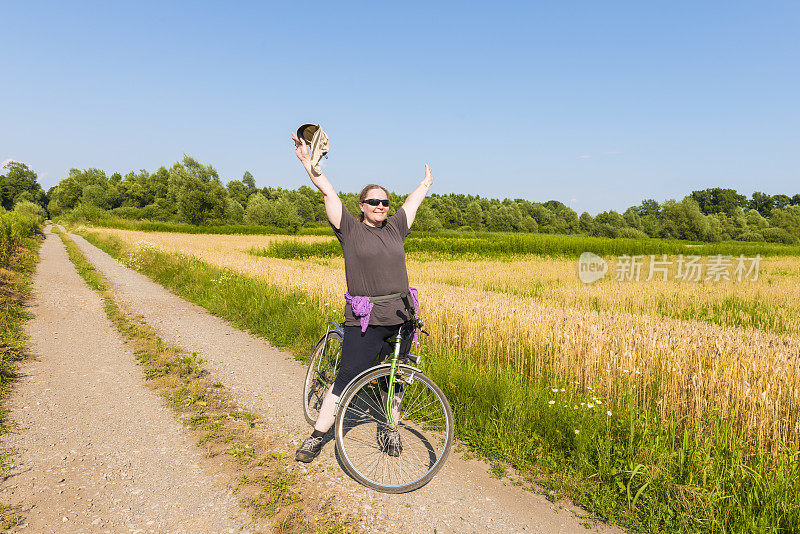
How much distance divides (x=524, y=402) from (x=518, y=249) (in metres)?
40.3

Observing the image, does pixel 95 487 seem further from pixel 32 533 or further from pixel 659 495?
pixel 659 495

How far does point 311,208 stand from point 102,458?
108 m

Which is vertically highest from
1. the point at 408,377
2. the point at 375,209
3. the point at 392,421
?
the point at 375,209

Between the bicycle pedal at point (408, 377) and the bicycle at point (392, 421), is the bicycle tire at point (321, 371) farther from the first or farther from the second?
the bicycle pedal at point (408, 377)

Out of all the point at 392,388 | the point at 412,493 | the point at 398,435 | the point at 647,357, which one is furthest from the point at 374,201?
the point at 647,357

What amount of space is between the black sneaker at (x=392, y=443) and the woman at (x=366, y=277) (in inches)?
0.4

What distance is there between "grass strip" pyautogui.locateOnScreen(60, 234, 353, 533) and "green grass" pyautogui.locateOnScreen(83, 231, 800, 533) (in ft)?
6.04

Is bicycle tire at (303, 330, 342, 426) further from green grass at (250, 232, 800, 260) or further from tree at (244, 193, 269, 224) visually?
tree at (244, 193, 269, 224)

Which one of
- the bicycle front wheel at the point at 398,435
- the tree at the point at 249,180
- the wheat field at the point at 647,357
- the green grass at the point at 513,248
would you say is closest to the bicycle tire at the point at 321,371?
the bicycle front wheel at the point at 398,435

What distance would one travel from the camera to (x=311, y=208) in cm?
10869

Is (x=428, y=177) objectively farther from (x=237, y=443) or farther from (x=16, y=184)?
(x=16, y=184)

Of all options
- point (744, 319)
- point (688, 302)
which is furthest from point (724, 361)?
point (688, 302)

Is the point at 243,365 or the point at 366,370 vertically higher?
the point at 366,370

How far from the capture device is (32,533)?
3004 millimetres
